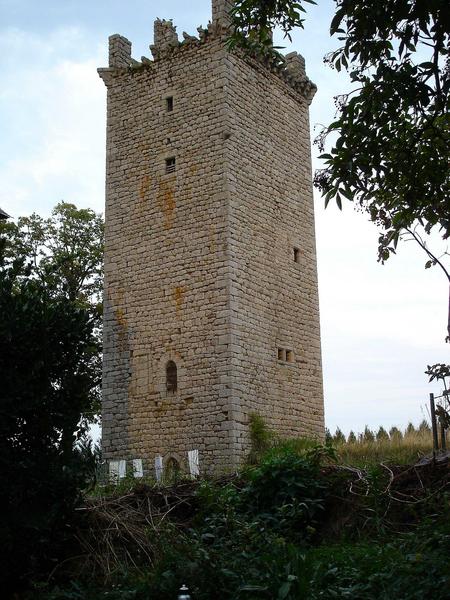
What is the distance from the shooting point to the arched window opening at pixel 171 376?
1546 cm

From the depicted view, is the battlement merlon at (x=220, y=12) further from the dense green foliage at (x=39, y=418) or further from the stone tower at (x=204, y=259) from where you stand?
the dense green foliage at (x=39, y=418)

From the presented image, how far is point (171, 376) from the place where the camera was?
51.1ft

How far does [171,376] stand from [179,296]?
1.67 m

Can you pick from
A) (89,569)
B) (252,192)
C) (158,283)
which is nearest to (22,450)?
(89,569)

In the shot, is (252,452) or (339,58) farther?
(252,452)

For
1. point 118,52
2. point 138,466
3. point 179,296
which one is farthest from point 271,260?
point 118,52

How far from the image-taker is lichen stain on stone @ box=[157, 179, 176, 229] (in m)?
16.3

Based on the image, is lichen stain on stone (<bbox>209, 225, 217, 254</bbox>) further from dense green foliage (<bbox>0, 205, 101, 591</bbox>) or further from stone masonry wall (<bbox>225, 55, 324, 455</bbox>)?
dense green foliage (<bbox>0, 205, 101, 591</bbox>)

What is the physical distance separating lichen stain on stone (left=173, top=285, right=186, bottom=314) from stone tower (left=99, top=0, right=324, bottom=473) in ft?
0.09

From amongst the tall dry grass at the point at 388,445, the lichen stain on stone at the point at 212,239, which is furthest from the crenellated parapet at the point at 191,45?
the tall dry grass at the point at 388,445

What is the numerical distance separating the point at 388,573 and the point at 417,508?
1.88 meters

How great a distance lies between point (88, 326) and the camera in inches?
300

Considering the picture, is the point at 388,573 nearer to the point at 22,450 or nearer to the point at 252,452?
the point at 22,450

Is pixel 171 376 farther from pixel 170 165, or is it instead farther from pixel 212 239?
pixel 170 165
